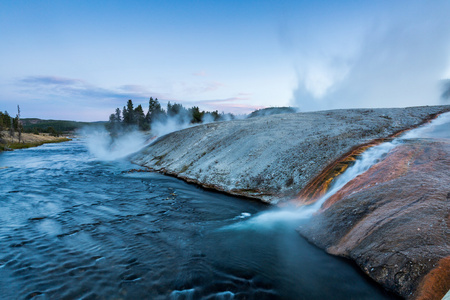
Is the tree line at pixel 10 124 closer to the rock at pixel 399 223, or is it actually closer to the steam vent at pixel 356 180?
the steam vent at pixel 356 180

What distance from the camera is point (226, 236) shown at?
8.20m

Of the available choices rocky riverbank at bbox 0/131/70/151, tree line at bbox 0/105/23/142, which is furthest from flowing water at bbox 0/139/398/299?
tree line at bbox 0/105/23/142

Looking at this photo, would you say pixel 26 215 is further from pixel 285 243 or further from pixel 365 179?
pixel 365 179

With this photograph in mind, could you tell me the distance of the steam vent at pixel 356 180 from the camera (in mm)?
5163

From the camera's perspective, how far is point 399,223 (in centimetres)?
590

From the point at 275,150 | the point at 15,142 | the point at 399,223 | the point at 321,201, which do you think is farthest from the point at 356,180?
the point at 15,142

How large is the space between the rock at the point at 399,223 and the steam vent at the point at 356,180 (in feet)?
0.06

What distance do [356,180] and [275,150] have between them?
587 cm

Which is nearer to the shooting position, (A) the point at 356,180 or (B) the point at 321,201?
(A) the point at 356,180

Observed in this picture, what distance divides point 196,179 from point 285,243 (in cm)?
886

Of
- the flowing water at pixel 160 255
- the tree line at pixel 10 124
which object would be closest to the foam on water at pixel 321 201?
the flowing water at pixel 160 255

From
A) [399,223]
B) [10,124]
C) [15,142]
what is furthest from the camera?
[10,124]

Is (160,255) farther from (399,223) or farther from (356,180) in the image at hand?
(356,180)

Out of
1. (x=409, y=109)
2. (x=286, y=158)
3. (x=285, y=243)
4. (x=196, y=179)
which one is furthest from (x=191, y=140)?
(x=409, y=109)
